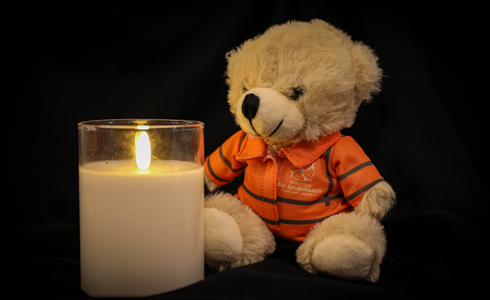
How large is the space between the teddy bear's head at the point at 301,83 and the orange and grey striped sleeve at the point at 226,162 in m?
0.12

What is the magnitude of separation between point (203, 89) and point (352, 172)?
503mm

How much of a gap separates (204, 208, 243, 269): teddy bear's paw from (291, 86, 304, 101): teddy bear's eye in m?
0.28

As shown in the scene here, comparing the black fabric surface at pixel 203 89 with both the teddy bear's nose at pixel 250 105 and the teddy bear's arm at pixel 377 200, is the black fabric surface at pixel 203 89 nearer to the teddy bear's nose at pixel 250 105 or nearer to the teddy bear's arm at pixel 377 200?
the teddy bear's arm at pixel 377 200

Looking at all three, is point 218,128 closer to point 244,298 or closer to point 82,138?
point 82,138

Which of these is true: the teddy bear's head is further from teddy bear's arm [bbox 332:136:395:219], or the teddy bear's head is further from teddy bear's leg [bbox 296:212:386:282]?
teddy bear's leg [bbox 296:212:386:282]

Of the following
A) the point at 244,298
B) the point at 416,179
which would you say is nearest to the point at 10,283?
the point at 244,298

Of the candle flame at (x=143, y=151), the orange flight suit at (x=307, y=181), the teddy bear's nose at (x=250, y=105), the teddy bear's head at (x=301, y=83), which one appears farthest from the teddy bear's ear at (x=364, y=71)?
the candle flame at (x=143, y=151)

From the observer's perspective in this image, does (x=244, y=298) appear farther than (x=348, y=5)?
No

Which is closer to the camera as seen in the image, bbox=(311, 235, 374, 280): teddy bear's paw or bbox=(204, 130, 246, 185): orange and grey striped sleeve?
bbox=(311, 235, 374, 280): teddy bear's paw

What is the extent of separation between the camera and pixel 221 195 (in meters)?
1.05

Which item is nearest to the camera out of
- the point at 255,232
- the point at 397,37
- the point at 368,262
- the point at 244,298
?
the point at 244,298

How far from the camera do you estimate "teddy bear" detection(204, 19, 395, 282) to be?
2.95ft

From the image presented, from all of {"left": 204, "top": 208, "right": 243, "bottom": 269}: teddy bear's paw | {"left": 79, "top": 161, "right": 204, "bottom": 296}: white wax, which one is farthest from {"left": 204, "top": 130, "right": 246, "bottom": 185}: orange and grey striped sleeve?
{"left": 79, "top": 161, "right": 204, "bottom": 296}: white wax

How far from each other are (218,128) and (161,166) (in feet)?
1.50
